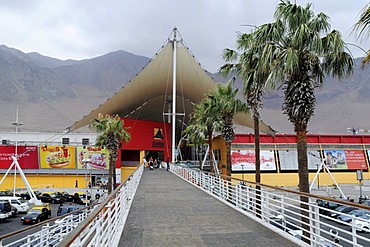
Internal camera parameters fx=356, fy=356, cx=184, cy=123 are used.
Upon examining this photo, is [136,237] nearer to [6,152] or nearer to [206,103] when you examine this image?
[206,103]

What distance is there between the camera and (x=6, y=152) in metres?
44.6

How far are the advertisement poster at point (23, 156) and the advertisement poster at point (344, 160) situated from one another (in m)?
34.9

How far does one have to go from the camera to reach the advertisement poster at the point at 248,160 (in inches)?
1430

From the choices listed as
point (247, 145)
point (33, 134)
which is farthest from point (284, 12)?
point (33, 134)

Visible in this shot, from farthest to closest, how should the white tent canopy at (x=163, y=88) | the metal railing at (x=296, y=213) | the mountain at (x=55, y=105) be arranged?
the mountain at (x=55, y=105), the white tent canopy at (x=163, y=88), the metal railing at (x=296, y=213)

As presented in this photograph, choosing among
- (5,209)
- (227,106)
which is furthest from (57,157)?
(227,106)

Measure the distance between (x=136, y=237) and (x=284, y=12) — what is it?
7.73m

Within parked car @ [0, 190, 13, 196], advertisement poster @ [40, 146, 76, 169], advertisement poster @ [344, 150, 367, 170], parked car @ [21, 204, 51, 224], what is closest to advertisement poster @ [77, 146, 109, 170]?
advertisement poster @ [40, 146, 76, 169]

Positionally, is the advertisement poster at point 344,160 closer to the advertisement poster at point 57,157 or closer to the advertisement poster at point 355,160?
the advertisement poster at point 355,160

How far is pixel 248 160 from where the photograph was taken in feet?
121

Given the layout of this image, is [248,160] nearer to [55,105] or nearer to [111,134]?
[111,134]

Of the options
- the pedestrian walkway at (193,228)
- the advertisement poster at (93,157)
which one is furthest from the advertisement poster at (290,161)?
the pedestrian walkway at (193,228)

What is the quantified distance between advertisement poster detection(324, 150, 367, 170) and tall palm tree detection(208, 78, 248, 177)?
79.2 ft

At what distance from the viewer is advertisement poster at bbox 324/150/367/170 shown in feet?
129
